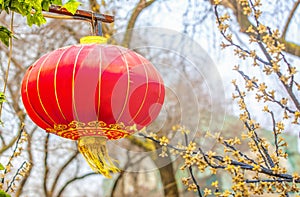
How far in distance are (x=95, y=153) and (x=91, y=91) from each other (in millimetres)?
194

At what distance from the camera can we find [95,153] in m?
1.28

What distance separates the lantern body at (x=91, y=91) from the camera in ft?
3.90

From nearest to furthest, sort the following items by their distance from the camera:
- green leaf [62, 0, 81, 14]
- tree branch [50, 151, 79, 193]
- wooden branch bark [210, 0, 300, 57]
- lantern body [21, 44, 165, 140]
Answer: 1. green leaf [62, 0, 81, 14]
2. lantern body [21, 44, 165, 140]
3. wooden branch bark [210, 0, 300, 57]
4. tree branch [50, 151, 79, 193]

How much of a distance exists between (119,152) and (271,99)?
21.0 inches

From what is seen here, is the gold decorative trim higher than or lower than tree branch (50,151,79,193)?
higher

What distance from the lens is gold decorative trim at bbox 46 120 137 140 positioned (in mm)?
1214

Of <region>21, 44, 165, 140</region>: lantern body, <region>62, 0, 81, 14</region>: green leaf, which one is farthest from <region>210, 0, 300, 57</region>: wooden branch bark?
<region>62, 0, 81, 14</region>: green leaf

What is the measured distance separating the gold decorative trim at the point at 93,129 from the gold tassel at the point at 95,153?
0.07 ft

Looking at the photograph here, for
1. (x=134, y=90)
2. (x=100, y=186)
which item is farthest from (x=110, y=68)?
(x=100, y=186)

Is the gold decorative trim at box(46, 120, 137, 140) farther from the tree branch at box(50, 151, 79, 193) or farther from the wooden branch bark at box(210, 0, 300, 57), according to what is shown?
the tree branch at box(50, 151, 79, 193)

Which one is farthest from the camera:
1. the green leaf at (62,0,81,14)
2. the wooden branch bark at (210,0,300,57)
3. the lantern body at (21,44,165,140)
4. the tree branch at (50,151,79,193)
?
the tree branch at (50,151,79,193)

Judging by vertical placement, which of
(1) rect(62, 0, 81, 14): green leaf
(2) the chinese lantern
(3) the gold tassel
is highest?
(1) rect(62, 0, 81, 14): green leaf

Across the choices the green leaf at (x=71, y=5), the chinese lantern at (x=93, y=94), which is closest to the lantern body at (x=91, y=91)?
the chinese lantern at (x=93, y=94)

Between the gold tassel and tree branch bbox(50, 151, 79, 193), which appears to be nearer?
the gold tassel
